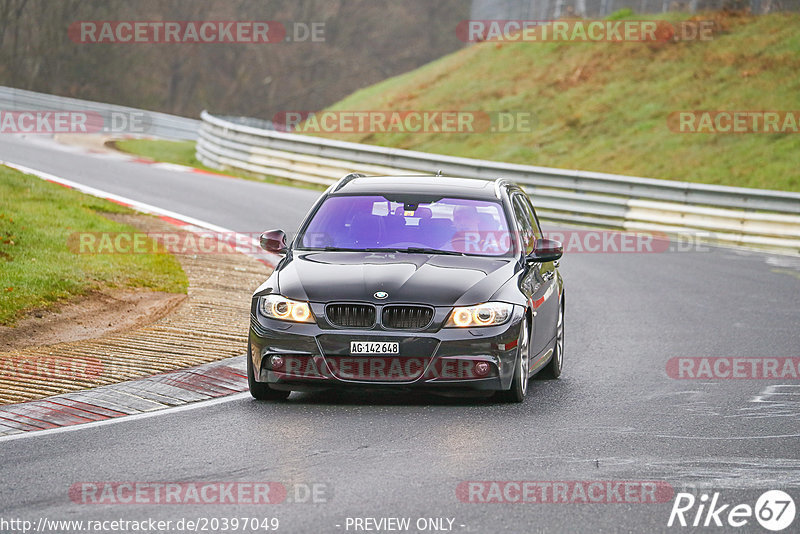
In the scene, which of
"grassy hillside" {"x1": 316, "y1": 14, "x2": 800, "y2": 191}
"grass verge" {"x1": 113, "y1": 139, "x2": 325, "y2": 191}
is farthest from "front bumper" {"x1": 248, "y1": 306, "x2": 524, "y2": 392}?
"grassy hillside" {"x1": 316, "y1": 14, "x2": 800, "y2": 191}

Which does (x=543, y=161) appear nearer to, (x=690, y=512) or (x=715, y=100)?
(x=715, y=100)

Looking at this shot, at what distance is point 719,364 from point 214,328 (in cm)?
460

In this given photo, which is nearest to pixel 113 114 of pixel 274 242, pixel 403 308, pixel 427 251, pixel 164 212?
pixel 164 212

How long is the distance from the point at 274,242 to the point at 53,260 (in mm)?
5235

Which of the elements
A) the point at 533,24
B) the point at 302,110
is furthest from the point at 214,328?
the point at 302,110

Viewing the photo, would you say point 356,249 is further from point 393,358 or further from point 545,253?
point 545,253

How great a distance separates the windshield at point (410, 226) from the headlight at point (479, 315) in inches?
39.3

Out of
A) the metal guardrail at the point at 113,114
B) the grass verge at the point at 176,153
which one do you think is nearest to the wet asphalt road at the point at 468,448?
the grass verge at the point at 176,153

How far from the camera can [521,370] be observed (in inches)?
367

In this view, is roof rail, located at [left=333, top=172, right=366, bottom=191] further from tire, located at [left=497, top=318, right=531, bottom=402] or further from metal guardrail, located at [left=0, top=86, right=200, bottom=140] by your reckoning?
metal guardrail, located at [left=0, top=86, right=200, bottom=140]

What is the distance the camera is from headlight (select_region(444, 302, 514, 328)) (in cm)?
898

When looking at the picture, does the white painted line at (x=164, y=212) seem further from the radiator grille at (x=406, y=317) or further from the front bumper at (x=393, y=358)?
the radiator grille at (x=406, y=317)

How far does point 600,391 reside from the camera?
401 inches

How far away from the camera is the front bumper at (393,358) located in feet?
29.1
